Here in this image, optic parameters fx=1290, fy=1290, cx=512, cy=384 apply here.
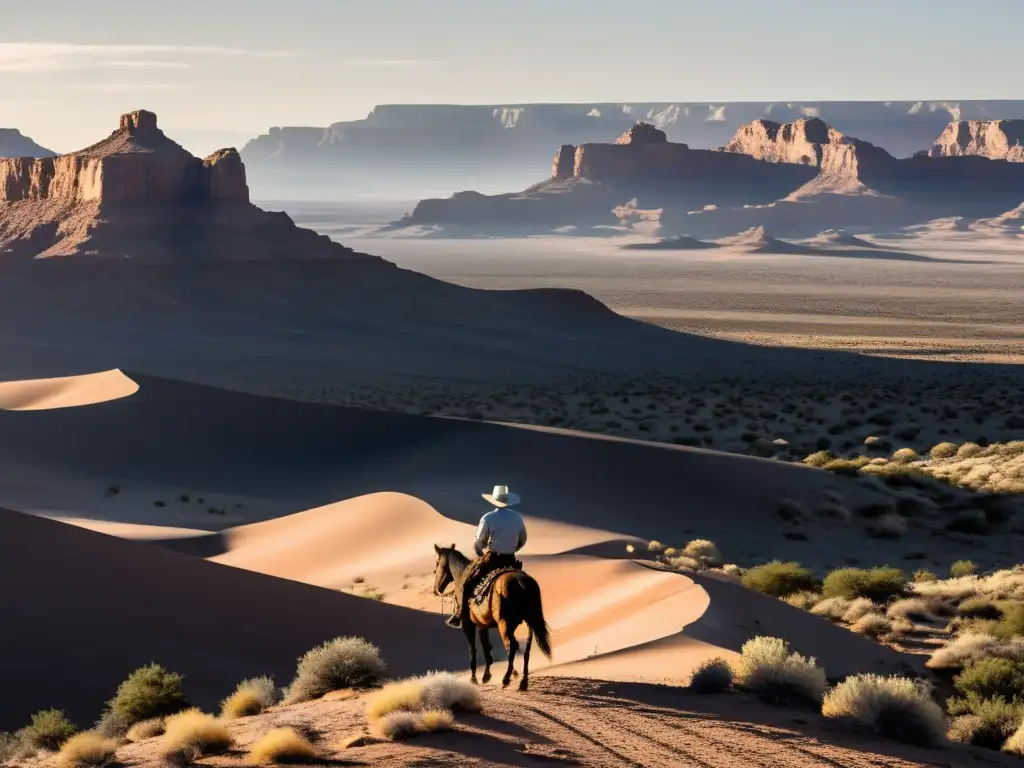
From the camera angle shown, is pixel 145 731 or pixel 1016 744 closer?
pixel 1016 744

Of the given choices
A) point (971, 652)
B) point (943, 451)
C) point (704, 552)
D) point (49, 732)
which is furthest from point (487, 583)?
point (943, 451)

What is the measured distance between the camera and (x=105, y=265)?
7356 centimetres

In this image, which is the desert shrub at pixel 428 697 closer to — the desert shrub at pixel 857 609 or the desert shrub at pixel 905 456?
the desert shrub at pixel 857 609

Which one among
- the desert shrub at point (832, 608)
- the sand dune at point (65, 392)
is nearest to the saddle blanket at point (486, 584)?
the desert shrub at point (832, 608)

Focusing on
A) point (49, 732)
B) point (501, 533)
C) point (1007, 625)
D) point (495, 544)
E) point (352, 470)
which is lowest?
point (352, 470)

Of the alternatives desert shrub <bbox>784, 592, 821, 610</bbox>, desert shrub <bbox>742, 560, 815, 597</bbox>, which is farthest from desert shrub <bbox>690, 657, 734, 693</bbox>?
desert shrub <bbox>742, 560, 815, 597</bbox>

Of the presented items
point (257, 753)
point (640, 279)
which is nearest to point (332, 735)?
point (257, 753)

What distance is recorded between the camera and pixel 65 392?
39969 mm

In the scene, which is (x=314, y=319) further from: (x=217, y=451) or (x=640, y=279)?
(x=640, y=279)

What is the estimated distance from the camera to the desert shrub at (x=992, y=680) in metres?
12.6

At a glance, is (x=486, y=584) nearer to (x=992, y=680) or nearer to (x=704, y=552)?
(x=992, y=680)

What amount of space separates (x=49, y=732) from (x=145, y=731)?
37.5 inches

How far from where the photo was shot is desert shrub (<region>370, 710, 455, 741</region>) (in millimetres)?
9508

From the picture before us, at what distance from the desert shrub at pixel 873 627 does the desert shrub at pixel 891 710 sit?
5.01 metres
